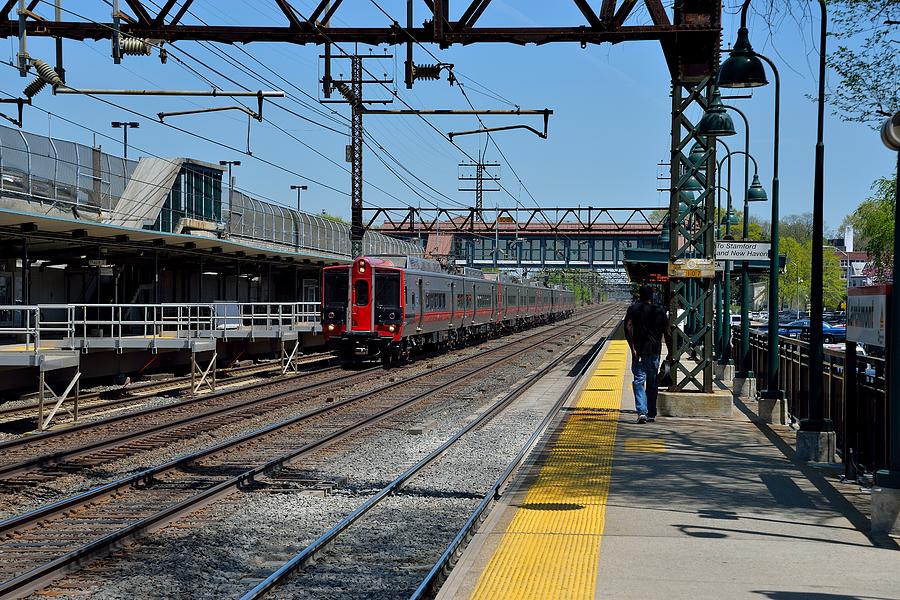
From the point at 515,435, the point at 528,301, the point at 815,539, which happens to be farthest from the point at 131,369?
the point at 528,301

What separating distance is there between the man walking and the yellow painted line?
5.12 ft

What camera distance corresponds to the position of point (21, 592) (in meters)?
7.09

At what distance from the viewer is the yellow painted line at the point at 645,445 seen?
496 inches

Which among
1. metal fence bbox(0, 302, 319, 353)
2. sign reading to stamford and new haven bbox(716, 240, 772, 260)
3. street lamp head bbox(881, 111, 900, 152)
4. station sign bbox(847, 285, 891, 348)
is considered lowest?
metal fence bbox(0, 302, 319, 353)

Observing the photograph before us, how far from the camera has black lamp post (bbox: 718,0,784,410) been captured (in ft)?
41.3

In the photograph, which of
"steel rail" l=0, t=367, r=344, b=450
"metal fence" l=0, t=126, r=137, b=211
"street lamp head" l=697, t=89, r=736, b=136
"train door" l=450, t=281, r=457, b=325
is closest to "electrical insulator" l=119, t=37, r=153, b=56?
"steel rail" l=0, t=367, r=344, b=450

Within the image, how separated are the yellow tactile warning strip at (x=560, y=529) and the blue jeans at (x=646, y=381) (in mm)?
765

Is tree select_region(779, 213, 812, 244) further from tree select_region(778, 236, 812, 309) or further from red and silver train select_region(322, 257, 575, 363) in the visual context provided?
red and silver train select_region(322, 257, 575, 363)

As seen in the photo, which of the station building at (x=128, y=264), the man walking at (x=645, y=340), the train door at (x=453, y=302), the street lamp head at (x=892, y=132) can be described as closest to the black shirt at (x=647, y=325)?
the man walking at (x=645, y=340)

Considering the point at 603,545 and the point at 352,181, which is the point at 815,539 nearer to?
the point at 603,545

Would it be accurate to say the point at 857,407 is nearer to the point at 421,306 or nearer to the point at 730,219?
the point at 421,306

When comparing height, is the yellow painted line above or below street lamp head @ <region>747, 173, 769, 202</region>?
below

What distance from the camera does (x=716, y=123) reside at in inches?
602

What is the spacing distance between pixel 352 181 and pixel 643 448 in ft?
76.6
